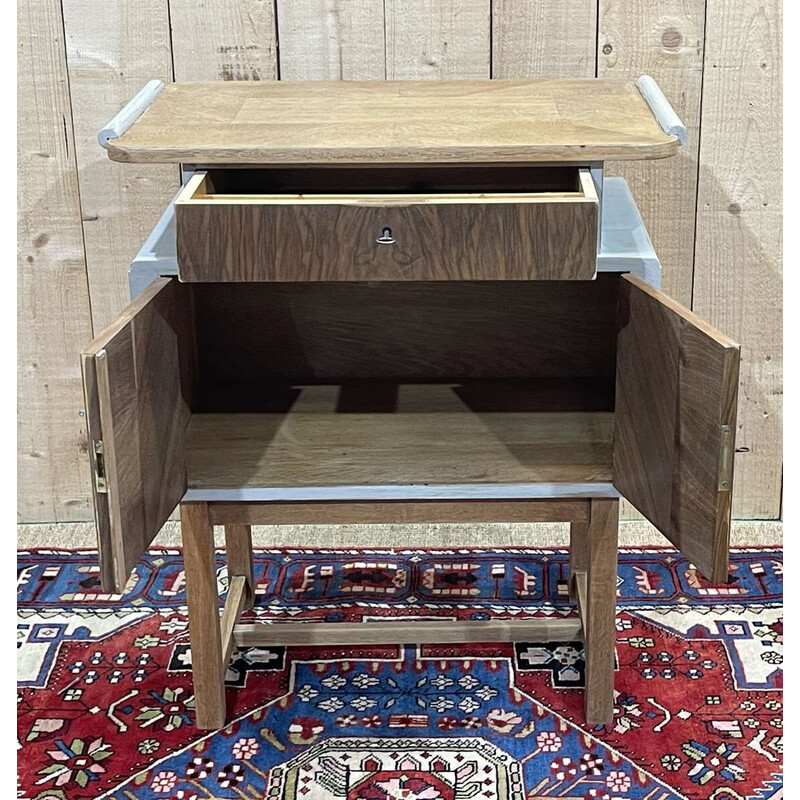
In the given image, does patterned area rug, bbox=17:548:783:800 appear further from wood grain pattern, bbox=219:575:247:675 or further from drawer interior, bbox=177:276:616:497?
drawer interior, bbox=177:276:616:497

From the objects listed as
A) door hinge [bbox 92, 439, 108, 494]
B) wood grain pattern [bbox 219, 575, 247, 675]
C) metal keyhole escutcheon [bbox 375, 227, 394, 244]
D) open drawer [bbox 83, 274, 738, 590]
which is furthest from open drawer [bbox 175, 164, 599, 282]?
wood grain pattern [bbox 219, 575, 247, 675]

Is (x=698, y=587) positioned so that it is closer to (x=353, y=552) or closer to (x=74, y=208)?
(x=353, y=552)

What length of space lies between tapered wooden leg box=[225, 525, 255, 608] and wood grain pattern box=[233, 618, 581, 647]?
0.49 ft

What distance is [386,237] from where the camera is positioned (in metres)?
1.37

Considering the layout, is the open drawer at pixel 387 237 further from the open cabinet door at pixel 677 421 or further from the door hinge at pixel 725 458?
the door hinge at pixel 725 458

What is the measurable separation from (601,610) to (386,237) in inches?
23.6

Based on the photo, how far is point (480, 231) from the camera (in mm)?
1365

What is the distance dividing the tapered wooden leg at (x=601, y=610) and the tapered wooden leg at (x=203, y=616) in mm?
497

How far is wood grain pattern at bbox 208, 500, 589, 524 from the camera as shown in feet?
5.21

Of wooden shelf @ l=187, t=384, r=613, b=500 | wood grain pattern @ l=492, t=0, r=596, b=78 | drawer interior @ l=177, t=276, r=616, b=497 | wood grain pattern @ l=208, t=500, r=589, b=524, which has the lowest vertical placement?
wood grain pattern @ l=208, t=500, r=589, b=524

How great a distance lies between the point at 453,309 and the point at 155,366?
0.55 meters

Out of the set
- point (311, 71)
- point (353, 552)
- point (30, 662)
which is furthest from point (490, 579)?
point (311, 71)

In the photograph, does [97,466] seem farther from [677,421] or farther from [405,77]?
[405,77]

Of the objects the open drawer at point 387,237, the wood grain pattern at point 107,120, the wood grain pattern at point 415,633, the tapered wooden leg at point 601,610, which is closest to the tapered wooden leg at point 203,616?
the wood grain pattern at point 415,633
